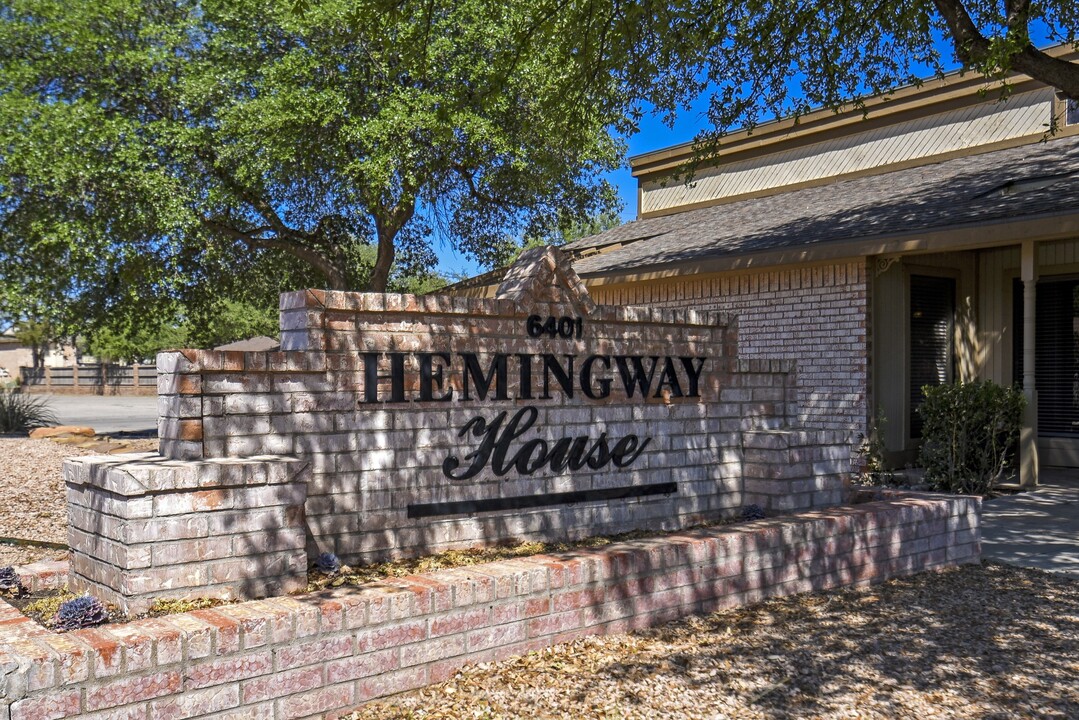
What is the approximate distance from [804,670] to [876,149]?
1196 cm

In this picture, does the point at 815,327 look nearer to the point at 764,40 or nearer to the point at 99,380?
the point at 764,40

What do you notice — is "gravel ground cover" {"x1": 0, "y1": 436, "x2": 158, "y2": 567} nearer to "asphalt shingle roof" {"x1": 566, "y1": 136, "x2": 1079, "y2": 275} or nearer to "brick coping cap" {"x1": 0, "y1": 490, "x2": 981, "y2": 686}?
"brick coping cap" {"x1": 0, "y1": 490, "x2": 981, "y2": 686}

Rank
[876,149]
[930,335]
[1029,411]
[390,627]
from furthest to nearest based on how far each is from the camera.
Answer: [876,149], [930,335], [1029,411], [390,627]

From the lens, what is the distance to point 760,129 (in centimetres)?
1631

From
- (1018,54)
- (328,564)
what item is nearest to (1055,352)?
(1018,54)

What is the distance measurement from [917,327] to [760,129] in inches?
211

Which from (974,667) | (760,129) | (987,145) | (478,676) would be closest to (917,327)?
(987,145)

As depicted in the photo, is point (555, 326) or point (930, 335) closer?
point (555, 326)

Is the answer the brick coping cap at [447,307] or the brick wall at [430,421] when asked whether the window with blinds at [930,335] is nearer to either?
the brick wall at [430,421]

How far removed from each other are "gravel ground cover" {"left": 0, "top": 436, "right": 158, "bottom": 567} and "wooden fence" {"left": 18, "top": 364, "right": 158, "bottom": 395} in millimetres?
30396

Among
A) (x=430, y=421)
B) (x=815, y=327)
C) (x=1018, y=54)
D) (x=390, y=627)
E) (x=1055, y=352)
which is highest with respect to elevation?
(x=1018, y=54)

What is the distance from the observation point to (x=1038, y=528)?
873cm

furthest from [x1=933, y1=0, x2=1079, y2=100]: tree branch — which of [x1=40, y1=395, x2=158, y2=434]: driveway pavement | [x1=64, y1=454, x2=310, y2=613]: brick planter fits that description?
[x1=40, y1=395, x2=158, y2=434]: driveway pavement

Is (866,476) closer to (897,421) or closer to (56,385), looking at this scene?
(897,421)
